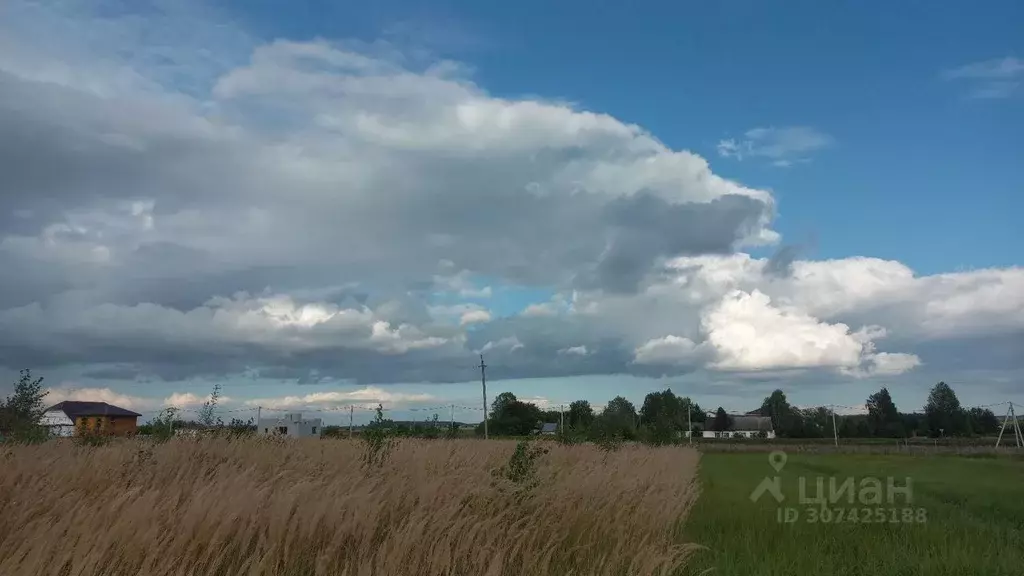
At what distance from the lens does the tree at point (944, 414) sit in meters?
134

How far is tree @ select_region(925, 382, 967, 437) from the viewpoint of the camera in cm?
13350

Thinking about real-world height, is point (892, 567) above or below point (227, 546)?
below

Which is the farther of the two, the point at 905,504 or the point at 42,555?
the point at 905,504

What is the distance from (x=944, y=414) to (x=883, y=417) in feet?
41.8

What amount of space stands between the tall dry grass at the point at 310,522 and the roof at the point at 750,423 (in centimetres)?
16681

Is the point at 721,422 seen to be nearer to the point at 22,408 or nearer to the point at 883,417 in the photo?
the point at 883,417

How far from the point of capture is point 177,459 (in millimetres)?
10773

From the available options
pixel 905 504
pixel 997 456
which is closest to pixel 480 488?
pixel 905 504

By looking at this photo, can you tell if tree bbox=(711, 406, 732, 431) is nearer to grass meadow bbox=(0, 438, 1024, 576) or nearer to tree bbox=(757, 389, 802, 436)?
tree bbox=(757, 389, 802, 436)

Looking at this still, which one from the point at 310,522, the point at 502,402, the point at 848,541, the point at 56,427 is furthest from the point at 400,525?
the point at 502,402

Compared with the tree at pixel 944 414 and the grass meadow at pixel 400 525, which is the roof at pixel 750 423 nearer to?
the tree at pixel 944 414

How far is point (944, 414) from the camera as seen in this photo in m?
144

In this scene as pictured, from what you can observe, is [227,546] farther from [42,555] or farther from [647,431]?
[647,431]

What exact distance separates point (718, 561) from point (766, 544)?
2.10 meters
